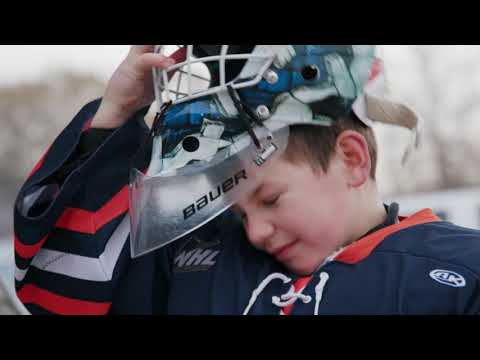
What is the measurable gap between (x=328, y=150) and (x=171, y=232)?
0.27 metres

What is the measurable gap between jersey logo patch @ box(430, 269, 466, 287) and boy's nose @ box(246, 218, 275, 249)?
0.24 m

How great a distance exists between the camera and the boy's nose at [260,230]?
961mm

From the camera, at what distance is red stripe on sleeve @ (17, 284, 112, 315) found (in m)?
1.08

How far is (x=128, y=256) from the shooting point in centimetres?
111

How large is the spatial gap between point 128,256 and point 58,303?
0.47ft

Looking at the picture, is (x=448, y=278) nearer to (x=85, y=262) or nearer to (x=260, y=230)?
(x=260, y=230)

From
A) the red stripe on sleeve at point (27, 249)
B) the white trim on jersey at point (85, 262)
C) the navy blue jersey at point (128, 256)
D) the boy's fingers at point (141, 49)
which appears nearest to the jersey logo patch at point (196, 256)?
the navy blue jersey at point (128, 256)

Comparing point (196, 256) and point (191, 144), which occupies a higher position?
point (191, 144)

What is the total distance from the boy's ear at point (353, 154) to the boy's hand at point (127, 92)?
1.12 feet

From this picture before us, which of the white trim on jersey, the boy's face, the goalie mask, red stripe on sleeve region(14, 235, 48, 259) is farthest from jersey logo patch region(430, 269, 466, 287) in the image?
red stripe on sleeve region(14, 235, 48, 259)

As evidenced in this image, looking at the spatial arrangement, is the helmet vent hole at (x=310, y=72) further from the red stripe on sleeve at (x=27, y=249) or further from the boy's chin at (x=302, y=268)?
the red stripe on sleeve at (x=27, y=249)

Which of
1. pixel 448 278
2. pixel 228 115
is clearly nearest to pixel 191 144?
pixel 228 115

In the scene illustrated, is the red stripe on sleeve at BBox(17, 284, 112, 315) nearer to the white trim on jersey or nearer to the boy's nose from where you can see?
the white trim on jersey

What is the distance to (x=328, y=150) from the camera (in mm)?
990
